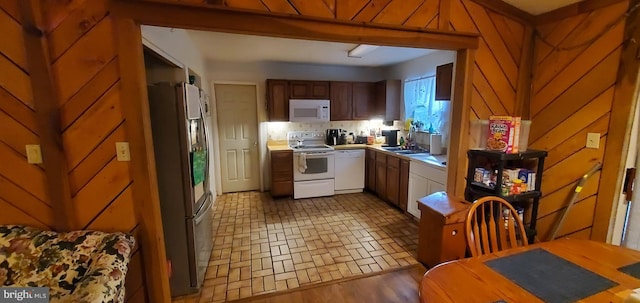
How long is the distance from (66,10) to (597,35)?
11.4ft

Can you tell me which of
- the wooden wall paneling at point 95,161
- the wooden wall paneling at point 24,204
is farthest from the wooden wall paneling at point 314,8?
the wooden wall paneling at point 24,204

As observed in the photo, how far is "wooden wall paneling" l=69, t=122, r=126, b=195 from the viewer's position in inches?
64.2

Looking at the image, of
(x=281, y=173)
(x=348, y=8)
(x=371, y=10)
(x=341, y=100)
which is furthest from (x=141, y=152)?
(x=341, y=100)

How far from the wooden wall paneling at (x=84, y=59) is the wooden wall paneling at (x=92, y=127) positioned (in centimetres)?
14

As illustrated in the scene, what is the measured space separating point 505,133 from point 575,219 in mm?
918

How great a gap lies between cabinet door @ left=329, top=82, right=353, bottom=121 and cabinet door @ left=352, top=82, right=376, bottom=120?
0.34ft

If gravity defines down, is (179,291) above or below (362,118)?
below

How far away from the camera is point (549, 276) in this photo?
1179mm

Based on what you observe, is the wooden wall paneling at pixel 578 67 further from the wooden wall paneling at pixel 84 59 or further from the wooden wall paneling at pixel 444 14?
the wooden wall paneling at pixel 84 59

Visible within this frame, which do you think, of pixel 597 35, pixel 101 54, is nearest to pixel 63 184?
pixel 101 54

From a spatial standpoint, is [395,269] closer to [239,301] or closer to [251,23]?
[239,301]

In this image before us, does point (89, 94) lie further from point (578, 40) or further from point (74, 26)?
point (578, 40)

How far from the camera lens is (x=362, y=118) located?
5.19 meters

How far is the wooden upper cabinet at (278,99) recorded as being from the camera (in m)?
4.68
